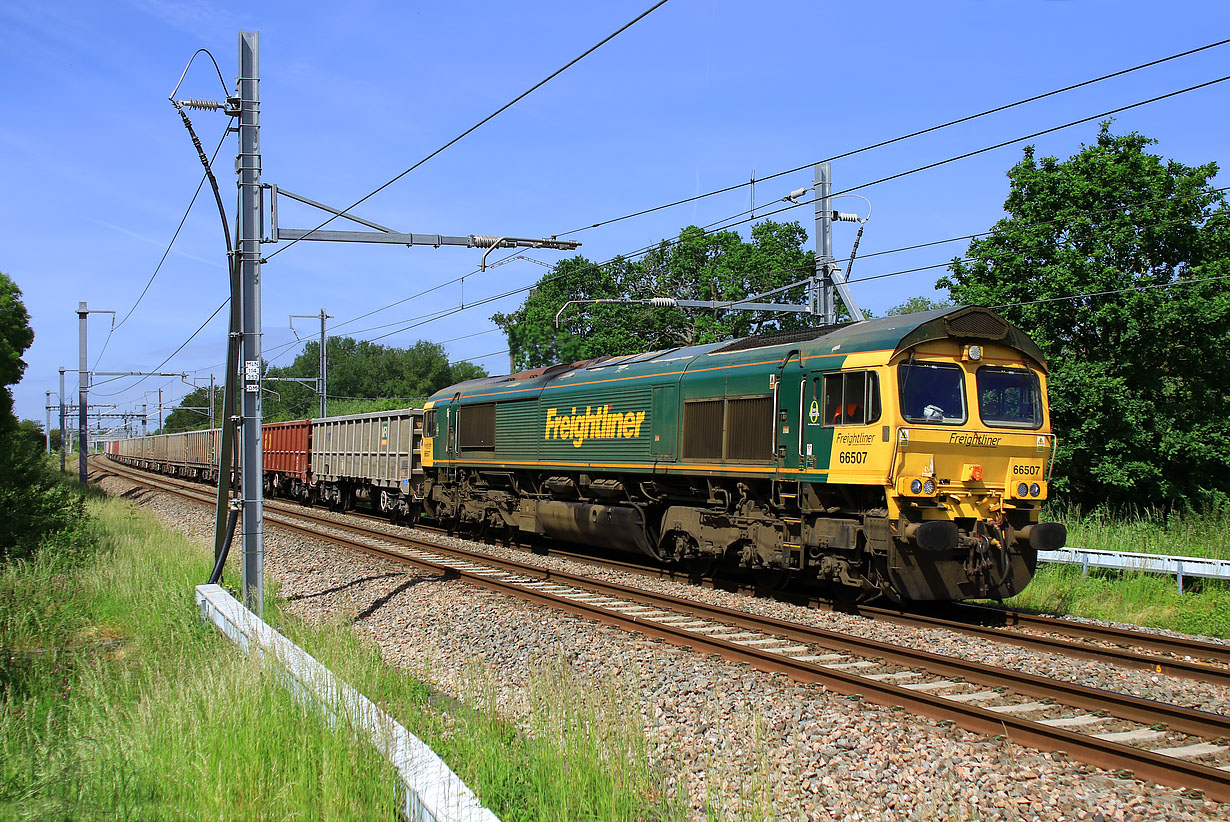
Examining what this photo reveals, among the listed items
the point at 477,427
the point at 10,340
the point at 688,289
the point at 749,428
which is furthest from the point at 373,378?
the point at 749,428

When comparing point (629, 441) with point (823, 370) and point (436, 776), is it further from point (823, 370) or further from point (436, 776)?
point (436, 776)

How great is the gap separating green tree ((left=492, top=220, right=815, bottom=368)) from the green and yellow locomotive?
75.7ft

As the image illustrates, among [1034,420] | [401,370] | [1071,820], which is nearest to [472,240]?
[1034,420]

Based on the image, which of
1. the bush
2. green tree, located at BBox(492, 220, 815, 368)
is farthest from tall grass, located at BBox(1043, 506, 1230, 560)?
green tree, located at BBox(492, 220, 815, 368)

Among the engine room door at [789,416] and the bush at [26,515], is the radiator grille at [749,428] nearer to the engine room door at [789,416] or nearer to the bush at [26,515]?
the engine room door at [789,416]

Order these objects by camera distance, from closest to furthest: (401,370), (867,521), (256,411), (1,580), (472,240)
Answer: (867,521) → (256,411) → (1,580) → (472,240) → (401,370)

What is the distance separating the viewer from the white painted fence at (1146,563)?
38.3ft

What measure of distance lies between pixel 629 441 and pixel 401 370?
10388 cm

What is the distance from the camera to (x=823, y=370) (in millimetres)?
10859

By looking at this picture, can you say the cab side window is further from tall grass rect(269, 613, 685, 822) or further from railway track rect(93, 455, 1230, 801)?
tall grass rect(269, 613, 685, 822)

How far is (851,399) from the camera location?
1047 centimetres

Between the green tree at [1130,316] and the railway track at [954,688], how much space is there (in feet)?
39.1

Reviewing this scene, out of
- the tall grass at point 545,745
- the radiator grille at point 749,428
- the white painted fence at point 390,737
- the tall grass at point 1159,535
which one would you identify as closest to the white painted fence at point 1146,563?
the tall grass at point 1159,535

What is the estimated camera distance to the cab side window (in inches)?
400
